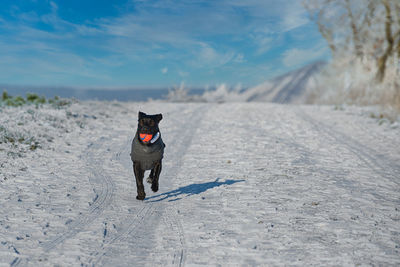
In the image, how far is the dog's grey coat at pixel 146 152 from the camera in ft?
16.5

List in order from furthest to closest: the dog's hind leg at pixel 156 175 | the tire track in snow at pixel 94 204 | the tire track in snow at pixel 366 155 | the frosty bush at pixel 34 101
A: the frosty bush at pixel 34 101
the tire track in snow at pixel 366 155
the dog's hind leg at pixel 156 175
the tire track in snow at pixel 94 204

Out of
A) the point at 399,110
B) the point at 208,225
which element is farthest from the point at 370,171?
the point at 399,110

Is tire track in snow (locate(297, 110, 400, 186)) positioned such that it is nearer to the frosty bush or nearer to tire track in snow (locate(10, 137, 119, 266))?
tire track in snow (locate(10, 137, 119, 266))

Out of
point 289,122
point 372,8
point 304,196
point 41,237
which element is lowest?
point 41,237

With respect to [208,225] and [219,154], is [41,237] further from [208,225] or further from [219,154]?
[219,154]

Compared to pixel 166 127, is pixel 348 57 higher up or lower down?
higher up

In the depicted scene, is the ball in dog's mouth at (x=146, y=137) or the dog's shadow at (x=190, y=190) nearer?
the ball in dog's mouth at (x=146, y=137)

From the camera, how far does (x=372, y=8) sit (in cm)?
2483

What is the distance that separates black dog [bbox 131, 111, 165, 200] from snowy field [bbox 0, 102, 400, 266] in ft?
2.23

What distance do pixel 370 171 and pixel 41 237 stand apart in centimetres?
712

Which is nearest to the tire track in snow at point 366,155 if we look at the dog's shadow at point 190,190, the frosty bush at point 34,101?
the dog's shadow at point 190,190

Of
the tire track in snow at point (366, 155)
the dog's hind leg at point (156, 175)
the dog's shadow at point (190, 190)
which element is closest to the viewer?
the dog's hind leg at point (156, 175)

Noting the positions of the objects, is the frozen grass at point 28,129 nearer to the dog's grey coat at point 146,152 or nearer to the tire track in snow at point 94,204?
the tire track in snow at point 94,204

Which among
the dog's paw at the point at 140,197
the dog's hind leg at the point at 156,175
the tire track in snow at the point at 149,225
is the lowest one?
the tire track in snow at the point at 149,225
